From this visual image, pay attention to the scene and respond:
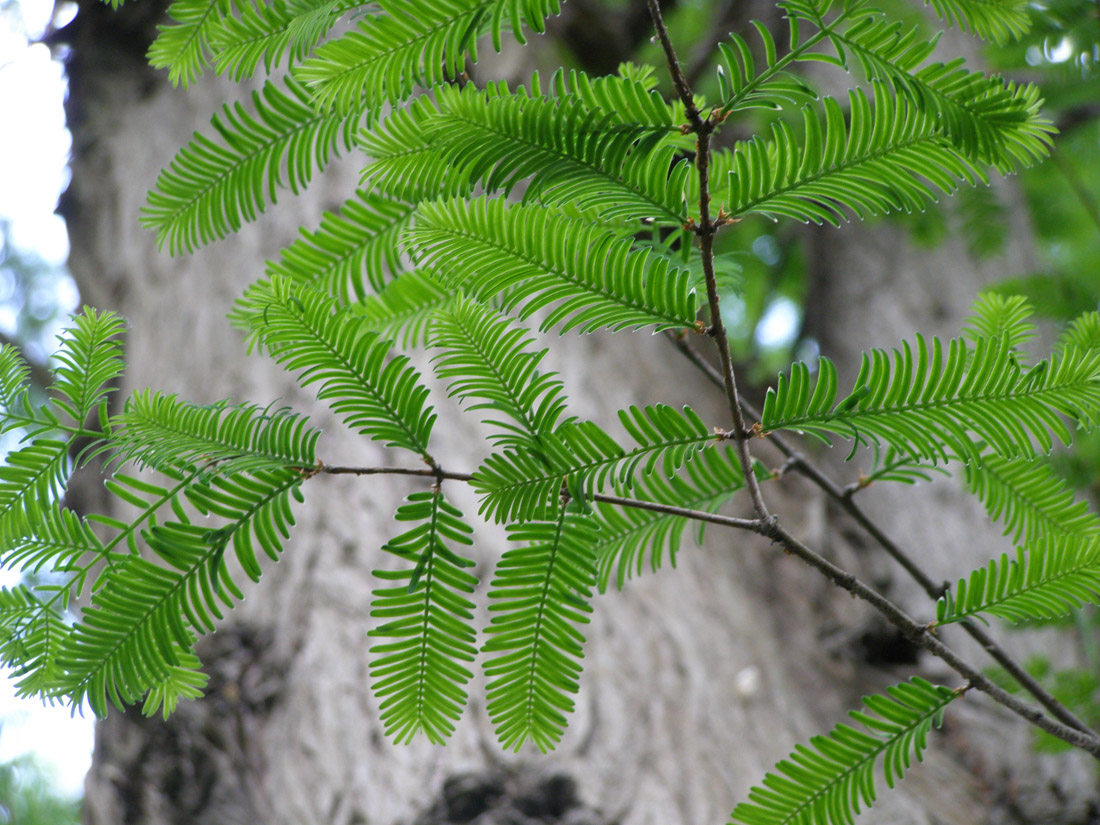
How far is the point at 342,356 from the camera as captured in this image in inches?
18.0

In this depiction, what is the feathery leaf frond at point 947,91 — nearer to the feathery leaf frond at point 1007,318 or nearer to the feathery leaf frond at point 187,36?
the feathery leaf frond at point 1007,318

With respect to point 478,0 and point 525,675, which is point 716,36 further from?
point 525,675

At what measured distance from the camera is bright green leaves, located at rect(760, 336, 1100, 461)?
438mm

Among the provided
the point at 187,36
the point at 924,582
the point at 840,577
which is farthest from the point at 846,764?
the point at 187,36

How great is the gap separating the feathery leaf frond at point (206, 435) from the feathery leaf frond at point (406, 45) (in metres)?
0.20

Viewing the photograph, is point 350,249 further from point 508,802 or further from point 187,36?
point 508,802

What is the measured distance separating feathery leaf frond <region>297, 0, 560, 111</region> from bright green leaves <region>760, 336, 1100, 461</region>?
247 millimetres

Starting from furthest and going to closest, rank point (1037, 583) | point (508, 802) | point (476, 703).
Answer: point (476, 703) → point (508, 802) → point (1037, 583)

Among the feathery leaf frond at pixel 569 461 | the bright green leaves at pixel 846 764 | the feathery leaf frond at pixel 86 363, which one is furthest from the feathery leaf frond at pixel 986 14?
the feathery leaf frond at pixel 86 363

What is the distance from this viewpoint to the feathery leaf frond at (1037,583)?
50 centimetres

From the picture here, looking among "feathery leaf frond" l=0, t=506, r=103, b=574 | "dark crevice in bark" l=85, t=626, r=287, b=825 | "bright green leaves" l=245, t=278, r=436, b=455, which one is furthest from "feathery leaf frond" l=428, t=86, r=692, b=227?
"dark crevice in bark" l=85, t=626, r=287, b=825

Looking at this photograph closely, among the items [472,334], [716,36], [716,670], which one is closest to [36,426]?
[472,334]

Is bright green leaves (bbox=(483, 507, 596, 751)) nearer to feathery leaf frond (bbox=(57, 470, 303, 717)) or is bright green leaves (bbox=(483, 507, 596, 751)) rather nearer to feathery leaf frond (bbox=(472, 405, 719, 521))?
feathery leaf frond (bbox=(472, 405, 719, 521))

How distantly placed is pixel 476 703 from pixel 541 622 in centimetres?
68
